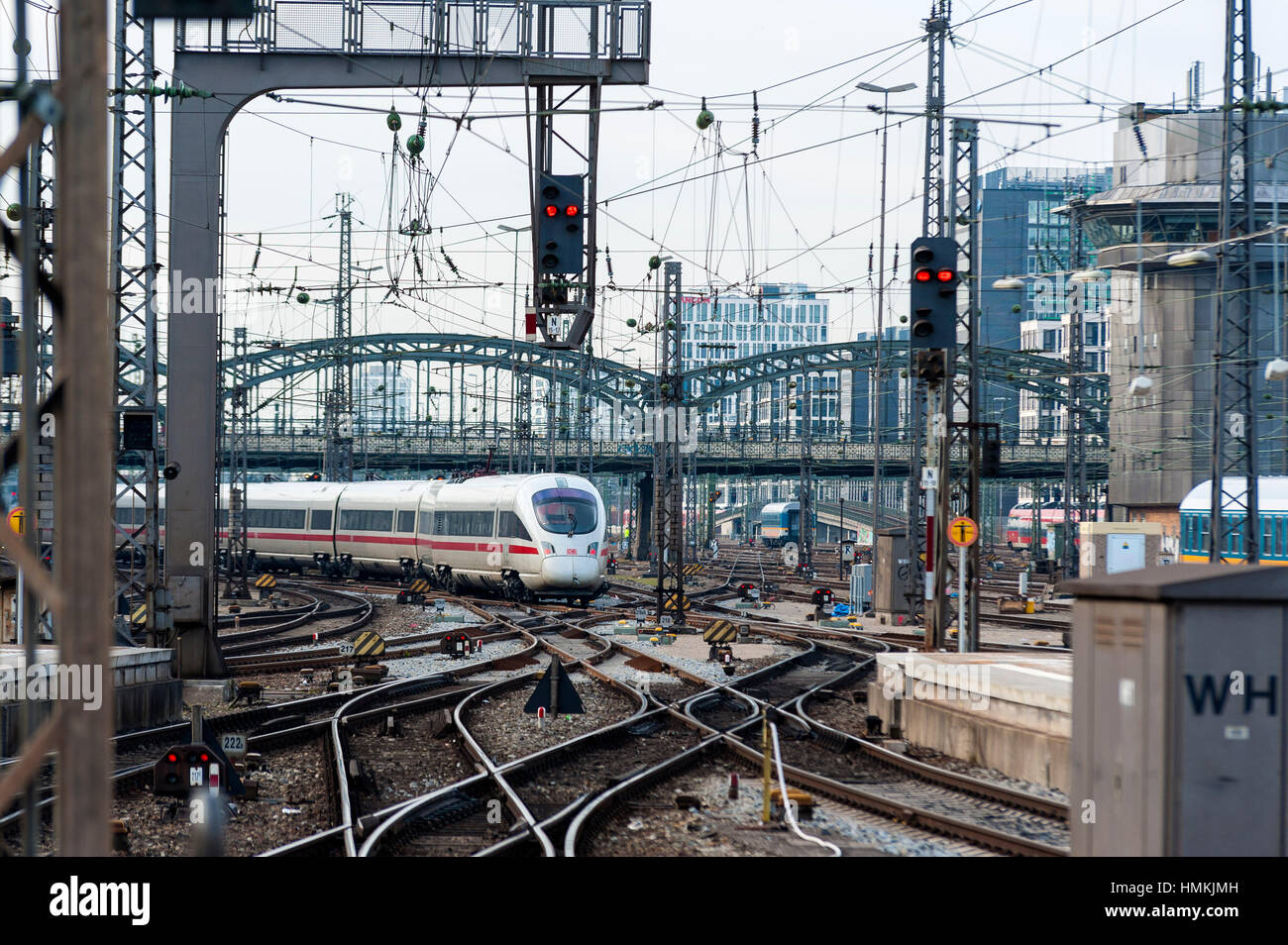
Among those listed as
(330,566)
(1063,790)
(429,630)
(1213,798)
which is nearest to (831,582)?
(330,566)

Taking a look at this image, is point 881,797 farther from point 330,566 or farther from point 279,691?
point 330,566

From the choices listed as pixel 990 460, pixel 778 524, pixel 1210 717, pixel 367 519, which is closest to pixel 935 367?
pixel 990 460

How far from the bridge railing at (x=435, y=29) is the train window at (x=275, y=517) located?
114ft

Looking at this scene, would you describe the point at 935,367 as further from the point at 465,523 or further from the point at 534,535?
the point at 465,523

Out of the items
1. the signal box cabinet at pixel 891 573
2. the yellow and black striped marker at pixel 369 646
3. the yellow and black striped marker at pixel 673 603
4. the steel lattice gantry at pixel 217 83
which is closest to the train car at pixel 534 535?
the yellow and black striped marker at pixel 673 603

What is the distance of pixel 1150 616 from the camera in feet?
20.7

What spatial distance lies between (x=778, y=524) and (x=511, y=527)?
6580 centimetres

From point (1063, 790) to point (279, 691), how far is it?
11759 millimetres

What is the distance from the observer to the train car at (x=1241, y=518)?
1346 inches

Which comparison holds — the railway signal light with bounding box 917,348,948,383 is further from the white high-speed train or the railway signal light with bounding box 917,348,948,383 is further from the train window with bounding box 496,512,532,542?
the train window with bounding box 496,512,532,542

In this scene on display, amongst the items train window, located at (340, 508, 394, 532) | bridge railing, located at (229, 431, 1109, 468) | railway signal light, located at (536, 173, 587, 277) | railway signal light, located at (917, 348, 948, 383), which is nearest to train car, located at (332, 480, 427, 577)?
train window, located at (340, 508, 394, 532)

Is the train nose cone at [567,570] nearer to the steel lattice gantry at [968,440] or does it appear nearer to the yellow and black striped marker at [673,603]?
the yellow and black striped marker at [673,603]
